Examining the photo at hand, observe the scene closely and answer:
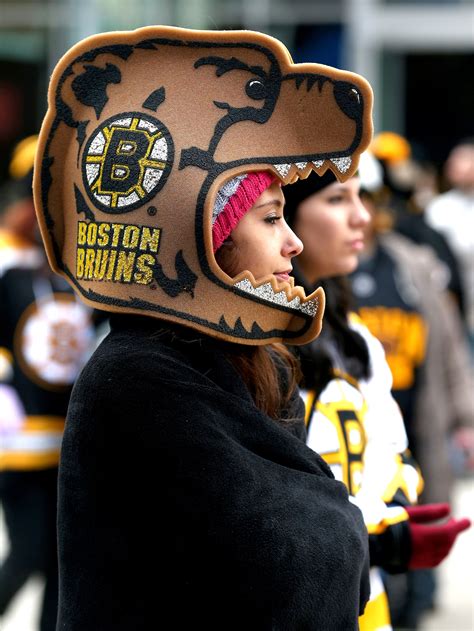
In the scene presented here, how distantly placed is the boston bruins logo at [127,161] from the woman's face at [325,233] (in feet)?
3.65

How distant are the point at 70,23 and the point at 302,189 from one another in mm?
11196

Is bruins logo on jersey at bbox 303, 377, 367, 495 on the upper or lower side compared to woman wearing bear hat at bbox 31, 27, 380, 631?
lower

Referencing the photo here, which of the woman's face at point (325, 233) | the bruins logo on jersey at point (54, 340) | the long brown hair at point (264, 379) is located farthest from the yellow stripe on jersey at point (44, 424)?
the long brown hair at point (264, 379)

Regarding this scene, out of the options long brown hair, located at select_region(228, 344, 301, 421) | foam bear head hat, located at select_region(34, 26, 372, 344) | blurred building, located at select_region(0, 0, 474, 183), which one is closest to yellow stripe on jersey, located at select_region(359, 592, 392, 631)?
long brown hair, located at select_region(228, 344, 301, 421)

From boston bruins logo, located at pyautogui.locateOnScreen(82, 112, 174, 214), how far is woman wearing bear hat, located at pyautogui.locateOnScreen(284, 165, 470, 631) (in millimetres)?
875

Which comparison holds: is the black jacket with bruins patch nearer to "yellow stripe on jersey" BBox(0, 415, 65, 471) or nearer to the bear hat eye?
the bear hat eye

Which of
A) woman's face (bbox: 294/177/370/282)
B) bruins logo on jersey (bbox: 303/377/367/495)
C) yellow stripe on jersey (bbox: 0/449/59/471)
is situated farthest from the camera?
yellow stripe on jersey (bbox: 0/449/59/471)

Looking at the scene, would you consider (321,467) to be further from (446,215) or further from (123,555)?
(446,215)

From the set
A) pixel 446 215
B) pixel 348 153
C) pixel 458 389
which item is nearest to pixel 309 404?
pixel 348 153

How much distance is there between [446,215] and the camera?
8.08 metres

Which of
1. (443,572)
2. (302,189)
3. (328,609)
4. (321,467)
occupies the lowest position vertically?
(443,572)

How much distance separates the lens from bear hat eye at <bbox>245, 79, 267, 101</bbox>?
1986 millimetres

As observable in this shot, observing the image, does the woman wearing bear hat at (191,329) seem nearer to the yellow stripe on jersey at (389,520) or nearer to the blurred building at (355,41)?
the yellow stripe on jersey at (389,520)

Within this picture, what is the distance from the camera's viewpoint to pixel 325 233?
3.04m
